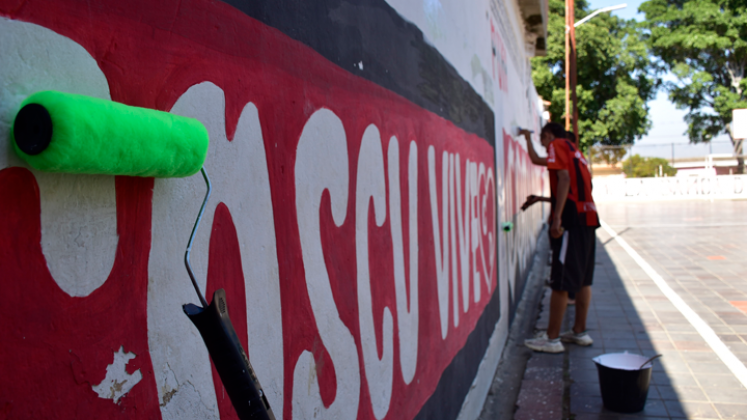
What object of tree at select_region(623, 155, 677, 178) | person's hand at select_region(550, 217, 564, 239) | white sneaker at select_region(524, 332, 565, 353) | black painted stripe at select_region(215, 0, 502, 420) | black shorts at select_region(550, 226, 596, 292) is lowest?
white sneaker at select_region(524, 332, 565, 353)

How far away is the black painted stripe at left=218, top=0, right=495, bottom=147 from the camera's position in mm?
1420

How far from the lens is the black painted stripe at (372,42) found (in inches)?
55.9

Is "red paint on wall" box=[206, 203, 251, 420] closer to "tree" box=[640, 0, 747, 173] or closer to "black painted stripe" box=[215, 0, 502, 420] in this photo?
"black painted stripe" box=[215, 0, 502, 420]

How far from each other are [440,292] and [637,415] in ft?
5.81

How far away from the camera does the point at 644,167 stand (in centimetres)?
3491

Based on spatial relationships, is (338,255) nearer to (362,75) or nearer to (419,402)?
(362,75)

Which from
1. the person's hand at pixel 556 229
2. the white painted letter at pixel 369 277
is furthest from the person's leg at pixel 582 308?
the white painted letter at pixel 369 277

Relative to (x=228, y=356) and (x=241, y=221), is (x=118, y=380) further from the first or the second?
(x=241, y=221)

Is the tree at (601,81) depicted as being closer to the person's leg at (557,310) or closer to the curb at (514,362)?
the curb at (514,362)

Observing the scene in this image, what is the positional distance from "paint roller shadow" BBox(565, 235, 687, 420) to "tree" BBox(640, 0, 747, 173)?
29.0 meters

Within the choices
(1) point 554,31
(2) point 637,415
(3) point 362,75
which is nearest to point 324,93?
(3) point 362,75

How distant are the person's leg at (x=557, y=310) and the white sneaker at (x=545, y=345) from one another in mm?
54

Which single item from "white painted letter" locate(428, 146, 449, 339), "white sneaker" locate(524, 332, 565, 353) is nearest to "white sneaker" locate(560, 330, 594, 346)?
"white sneaker" locate(524, 332, 565, 353)

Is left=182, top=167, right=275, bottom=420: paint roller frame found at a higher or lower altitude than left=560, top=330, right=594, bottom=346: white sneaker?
higher
